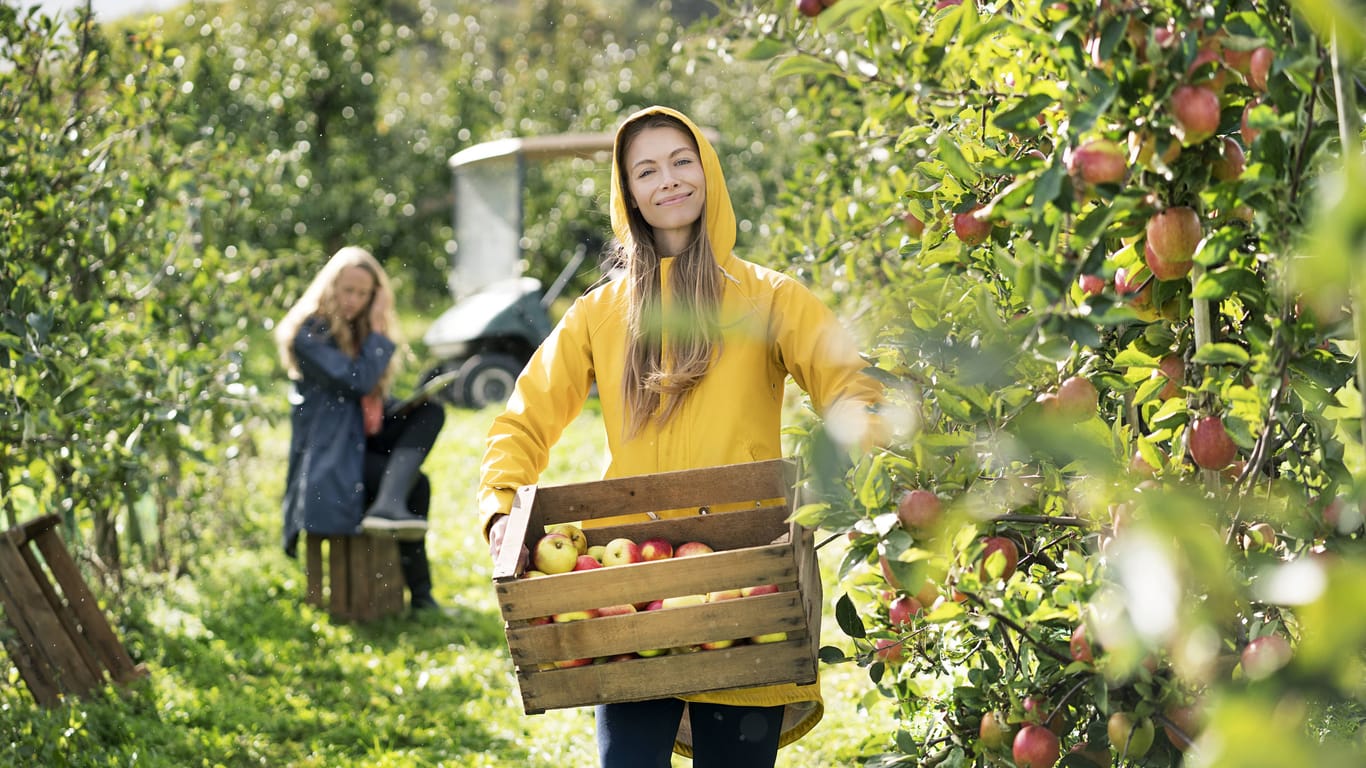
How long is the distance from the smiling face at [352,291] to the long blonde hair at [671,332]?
3.01 metres

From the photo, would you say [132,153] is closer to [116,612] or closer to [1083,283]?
[116,612]

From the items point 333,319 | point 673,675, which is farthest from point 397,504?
point 673,675

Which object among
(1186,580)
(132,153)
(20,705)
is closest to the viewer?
(1186,580)

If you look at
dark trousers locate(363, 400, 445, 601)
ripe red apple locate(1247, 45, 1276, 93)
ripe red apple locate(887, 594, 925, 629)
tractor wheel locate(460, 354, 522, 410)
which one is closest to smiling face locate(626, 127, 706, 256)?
ripe red apple locate(887, 594, 925, 629)

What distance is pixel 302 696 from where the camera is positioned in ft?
13.8

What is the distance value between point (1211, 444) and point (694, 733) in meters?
1.11

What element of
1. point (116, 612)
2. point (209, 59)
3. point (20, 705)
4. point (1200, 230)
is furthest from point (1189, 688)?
point (209, 59)

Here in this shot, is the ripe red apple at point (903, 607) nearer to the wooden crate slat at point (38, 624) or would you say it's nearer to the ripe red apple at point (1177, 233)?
the ripe red apple at point (1177, 233)

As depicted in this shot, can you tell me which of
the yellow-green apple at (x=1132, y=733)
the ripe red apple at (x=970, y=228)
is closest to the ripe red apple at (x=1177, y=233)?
the ripe red apple at (x=970, y=228)

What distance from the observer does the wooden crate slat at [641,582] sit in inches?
74.2

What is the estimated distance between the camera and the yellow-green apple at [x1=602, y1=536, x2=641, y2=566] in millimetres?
2113

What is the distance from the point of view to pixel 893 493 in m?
1.63

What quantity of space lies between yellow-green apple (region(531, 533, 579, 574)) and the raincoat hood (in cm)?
62

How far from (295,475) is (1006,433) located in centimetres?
406
